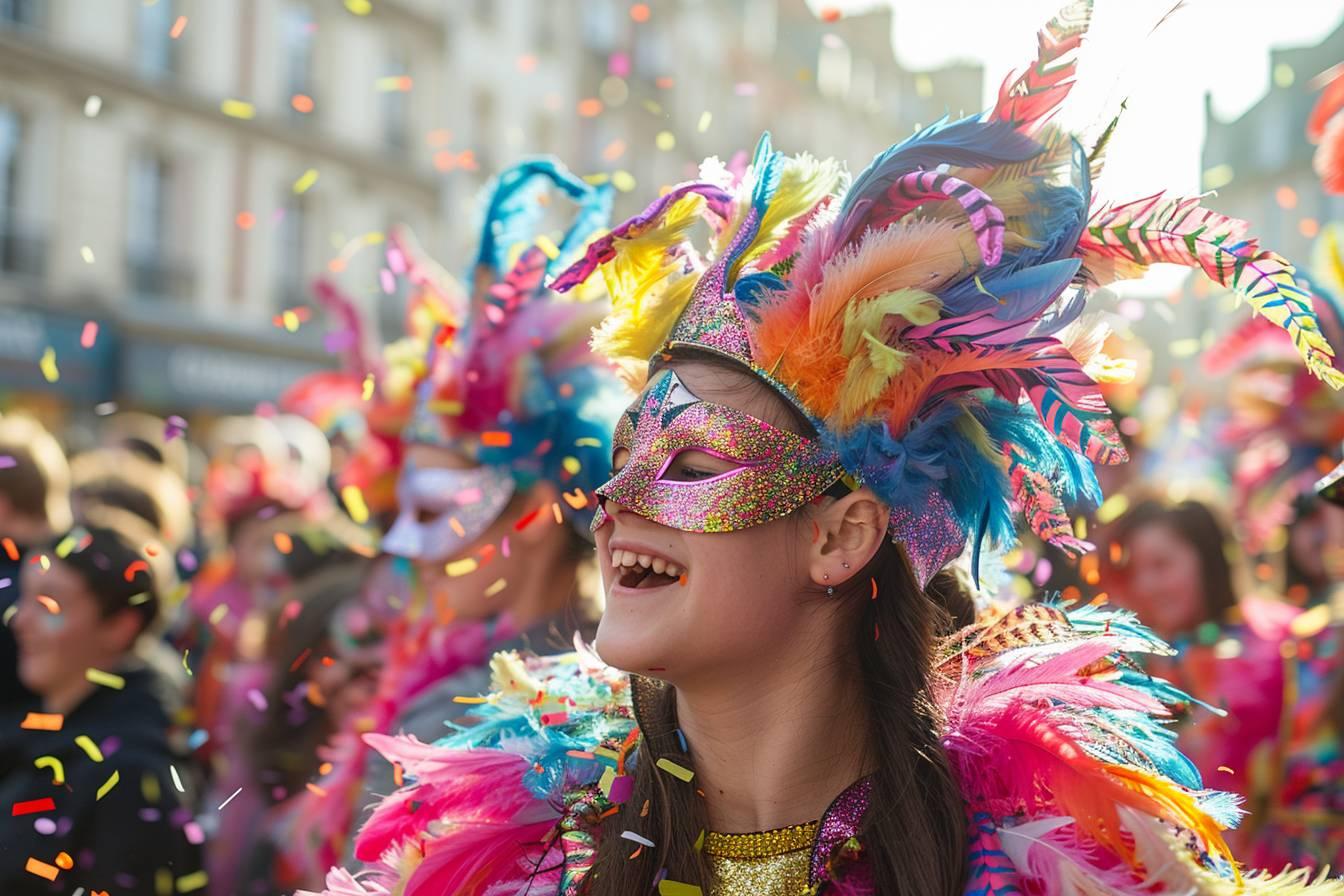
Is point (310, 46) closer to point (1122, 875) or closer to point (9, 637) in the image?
point (9, 637)

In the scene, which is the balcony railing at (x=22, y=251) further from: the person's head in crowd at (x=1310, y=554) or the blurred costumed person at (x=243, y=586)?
the person's head in crowd at (x=1310, y=554)

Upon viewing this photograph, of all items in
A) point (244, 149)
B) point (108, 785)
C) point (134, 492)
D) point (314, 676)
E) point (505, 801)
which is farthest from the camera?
point (244, 149)

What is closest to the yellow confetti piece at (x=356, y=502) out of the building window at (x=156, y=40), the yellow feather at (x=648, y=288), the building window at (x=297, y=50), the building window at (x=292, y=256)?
the yellow feather at (x=648, y=288)

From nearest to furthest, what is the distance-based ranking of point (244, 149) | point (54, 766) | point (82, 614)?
point (54, 766) → point (82, 614) → point (244, 149)

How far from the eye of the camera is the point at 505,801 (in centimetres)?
234

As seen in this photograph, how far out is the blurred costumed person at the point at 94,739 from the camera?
306 cm

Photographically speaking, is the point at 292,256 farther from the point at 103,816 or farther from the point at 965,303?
the point at 965,303

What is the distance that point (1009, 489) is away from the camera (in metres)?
2.25

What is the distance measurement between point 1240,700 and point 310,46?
19119 mm

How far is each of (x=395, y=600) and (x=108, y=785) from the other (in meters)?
1.55

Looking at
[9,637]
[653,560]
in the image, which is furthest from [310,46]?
[653,560]

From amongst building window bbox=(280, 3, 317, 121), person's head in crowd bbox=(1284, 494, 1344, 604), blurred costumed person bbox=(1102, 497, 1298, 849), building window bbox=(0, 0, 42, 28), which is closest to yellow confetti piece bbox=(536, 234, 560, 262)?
blurred costumed person bbox=(1102, 497, 1298, 849)

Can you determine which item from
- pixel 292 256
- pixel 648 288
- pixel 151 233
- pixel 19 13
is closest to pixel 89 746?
pixel 648 288

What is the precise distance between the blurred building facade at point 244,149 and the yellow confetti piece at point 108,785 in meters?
10.2
